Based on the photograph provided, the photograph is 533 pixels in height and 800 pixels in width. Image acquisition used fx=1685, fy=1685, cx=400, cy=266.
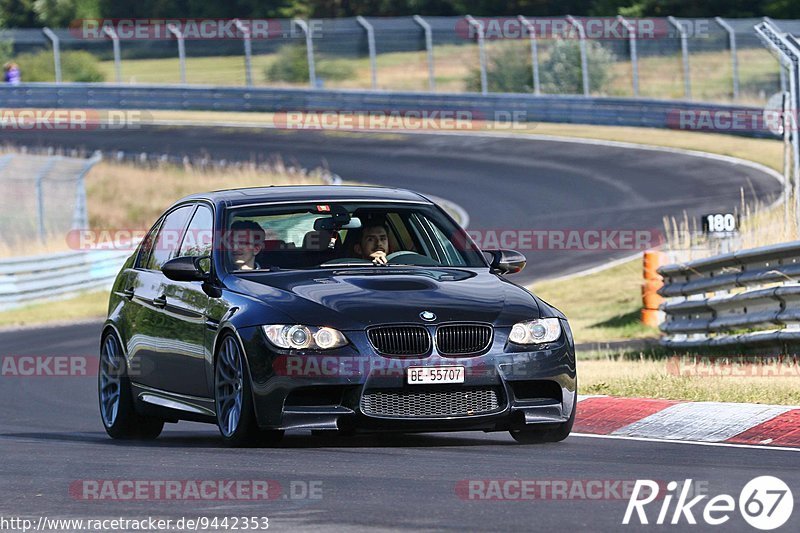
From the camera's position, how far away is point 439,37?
155ft

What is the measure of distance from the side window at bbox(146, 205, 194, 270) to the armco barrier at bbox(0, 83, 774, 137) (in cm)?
2812

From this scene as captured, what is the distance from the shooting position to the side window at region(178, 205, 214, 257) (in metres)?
10.4

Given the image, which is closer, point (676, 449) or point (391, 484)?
point (391, 484)

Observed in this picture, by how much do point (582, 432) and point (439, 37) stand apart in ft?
124

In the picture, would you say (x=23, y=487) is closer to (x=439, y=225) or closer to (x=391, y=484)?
(x=391, y=484)

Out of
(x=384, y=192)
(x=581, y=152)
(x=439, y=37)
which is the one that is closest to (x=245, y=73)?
(x=439, y=37)

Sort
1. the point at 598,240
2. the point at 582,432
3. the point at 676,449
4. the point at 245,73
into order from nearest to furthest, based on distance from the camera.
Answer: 1. the point at 676,449
2. the point at 582,432
3. the point at 598,240
4. the point at 245,73

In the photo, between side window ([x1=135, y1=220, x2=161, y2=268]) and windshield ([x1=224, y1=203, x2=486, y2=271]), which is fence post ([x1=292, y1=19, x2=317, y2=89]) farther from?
windshield ([x1=224, y1=203, x2=486, y2=271])

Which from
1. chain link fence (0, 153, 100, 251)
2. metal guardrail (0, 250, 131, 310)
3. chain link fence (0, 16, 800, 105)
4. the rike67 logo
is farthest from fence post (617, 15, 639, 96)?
the rike67 logo

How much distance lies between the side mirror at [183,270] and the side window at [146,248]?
1.37 meters

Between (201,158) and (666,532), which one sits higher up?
(666,532)

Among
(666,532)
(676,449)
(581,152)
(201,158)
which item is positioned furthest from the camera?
(201,158)

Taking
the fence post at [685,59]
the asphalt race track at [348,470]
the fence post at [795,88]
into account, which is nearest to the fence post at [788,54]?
the fence post at [795,88]

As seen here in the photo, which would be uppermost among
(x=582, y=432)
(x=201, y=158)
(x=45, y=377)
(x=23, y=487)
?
(x=23, y=487)
